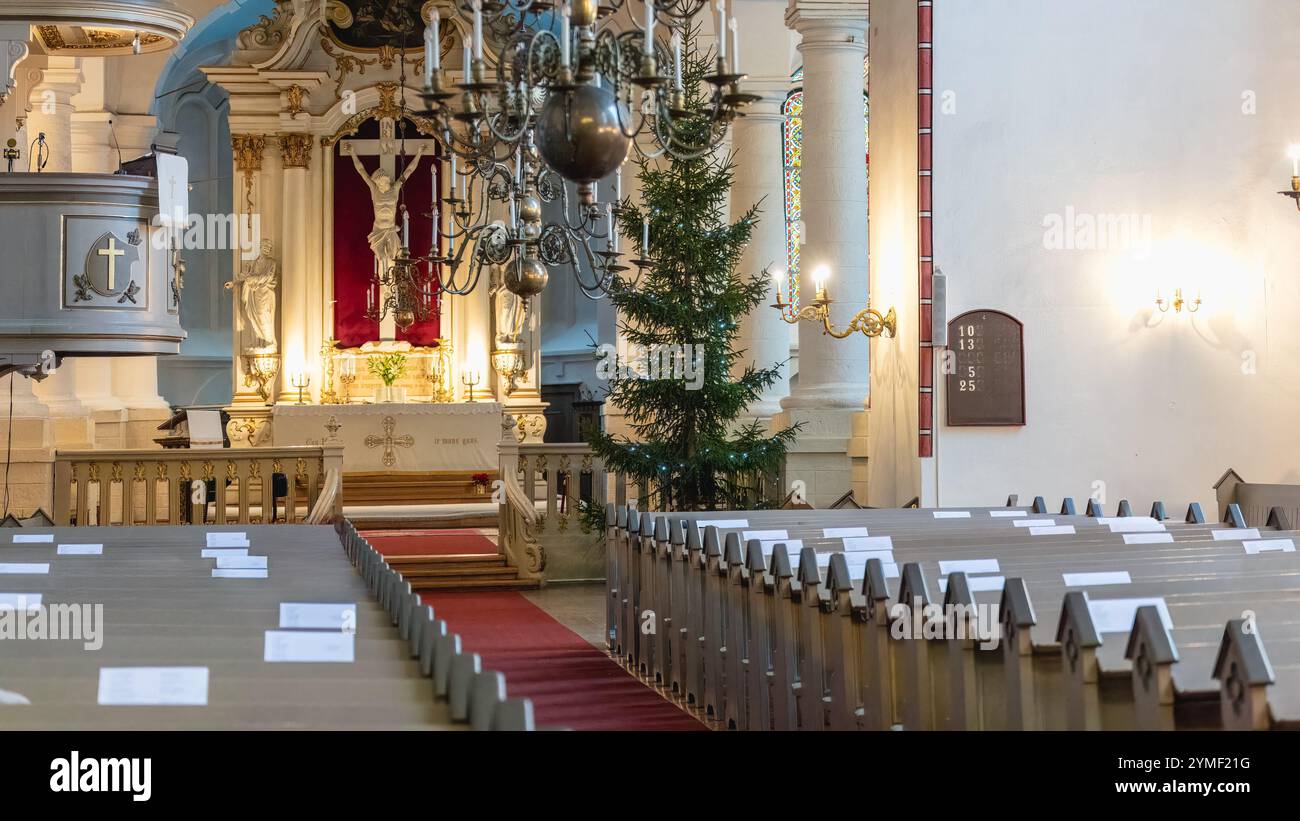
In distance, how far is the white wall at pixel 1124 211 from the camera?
8625mm

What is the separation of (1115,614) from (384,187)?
1440cm

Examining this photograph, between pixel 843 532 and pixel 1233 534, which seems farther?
pixel 843 532

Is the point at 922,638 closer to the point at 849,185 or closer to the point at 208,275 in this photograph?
the point at 849,185

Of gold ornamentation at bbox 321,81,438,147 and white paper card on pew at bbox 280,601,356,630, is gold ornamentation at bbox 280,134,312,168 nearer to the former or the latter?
gold ornamentation at bbox 321,81,438,147

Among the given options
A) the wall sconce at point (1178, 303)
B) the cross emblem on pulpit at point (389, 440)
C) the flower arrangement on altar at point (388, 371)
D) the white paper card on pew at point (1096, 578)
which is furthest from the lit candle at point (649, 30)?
the flower arrangement on altar at point (388, 371)

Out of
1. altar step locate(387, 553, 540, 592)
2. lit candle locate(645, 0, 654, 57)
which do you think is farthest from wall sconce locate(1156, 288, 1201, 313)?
lit candle locate(645, 0, 654, 57)

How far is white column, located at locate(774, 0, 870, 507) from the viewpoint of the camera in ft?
35.8

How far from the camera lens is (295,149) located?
17156 mm

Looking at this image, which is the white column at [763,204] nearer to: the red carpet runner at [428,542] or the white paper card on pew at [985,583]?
the red carpet runner at [428,542]

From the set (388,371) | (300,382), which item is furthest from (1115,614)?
(300,382)

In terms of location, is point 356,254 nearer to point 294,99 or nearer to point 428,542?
point 294,99

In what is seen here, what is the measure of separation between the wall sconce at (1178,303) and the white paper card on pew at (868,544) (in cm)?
349

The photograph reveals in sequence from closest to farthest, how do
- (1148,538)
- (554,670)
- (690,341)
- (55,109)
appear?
(1148,538), (554,670), (690,341), (55,109)

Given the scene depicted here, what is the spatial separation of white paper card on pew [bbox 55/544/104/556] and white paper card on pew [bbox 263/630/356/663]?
108 inches
